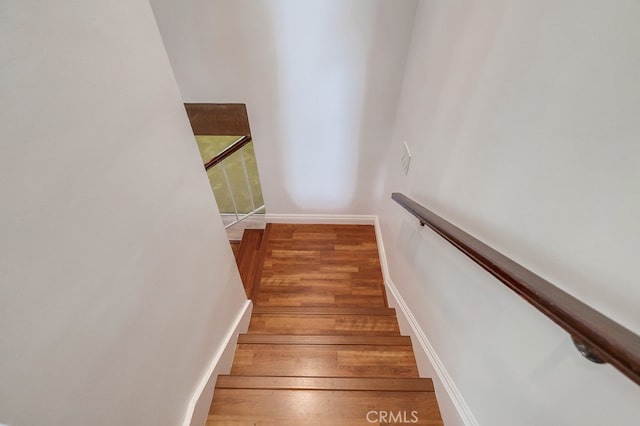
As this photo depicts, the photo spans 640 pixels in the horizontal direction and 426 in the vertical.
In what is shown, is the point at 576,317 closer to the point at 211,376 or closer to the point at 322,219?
the point at 211,376

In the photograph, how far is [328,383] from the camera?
1486mm

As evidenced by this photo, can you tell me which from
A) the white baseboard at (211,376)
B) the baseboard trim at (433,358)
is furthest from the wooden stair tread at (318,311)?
the white baseboard at (211,376)

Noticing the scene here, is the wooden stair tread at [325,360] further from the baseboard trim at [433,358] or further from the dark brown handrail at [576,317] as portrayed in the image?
the dark brown handrail at [576,317]

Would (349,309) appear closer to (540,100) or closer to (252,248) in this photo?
(252,248)

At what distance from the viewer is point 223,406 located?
1399 mm

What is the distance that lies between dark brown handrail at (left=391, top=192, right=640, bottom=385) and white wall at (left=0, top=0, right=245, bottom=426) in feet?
3.29

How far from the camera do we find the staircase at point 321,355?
4.52 feet

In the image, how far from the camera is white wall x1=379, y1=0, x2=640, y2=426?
0.52 m

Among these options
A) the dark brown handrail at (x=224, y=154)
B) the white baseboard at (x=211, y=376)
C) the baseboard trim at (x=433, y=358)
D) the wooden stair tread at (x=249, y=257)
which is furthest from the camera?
the wooden stair tread at (x=249, y=257)

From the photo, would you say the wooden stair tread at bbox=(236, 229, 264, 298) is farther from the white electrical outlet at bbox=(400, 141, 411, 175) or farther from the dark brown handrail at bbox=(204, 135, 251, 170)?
the white electrical outlet at bbox=(400, 141, 411, 175)

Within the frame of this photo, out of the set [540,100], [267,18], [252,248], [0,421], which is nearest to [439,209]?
[540,100]

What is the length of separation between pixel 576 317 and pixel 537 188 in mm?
336

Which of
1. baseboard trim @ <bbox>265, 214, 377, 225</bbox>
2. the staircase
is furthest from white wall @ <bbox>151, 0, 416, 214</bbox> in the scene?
the staircase

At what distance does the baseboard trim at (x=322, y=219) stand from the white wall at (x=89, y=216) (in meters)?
2.08
